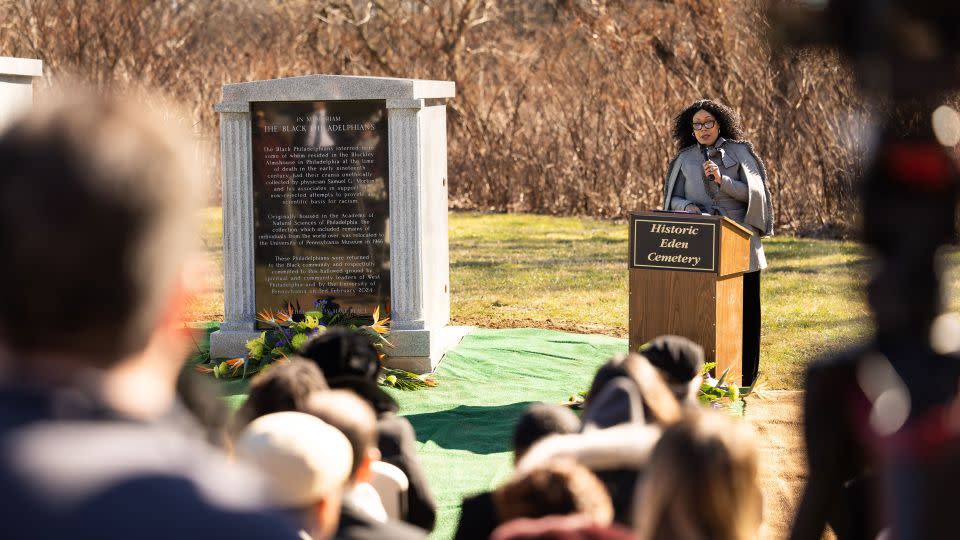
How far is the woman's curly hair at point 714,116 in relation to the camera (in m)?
8.09

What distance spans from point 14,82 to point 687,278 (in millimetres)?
4520

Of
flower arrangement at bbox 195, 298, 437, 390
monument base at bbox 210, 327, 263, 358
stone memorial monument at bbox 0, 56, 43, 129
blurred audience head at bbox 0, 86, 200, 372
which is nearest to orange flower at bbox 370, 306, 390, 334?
flower arrangement at bbox 195, 298, 437, 390

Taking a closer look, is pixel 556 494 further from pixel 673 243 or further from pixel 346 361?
pixel 673 243

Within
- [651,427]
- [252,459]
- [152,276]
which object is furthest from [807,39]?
[651,427]

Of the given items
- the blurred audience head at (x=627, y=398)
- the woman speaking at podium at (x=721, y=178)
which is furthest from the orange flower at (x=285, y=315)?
the blurred audience head at (x=627, y=398)

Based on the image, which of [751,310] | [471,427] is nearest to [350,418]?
[471,427]

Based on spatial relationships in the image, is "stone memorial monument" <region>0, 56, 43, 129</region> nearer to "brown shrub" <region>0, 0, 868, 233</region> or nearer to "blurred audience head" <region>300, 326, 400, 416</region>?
"blurred audience head" <region>300, 326, 400, 416</region>

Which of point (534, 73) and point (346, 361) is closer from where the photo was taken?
point (346, 361)

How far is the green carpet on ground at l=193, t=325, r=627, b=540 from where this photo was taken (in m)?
6.42

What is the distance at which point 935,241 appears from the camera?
154cm

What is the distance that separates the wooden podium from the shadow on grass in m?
0.94

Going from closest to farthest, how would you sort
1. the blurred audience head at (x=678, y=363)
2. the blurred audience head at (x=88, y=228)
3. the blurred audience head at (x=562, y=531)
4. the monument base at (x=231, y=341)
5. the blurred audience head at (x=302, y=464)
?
the blurred audience head at (x=88, y=228)
the blurred audience head at (x=562, y=531)
the blurred audience head at (x=302, y=464)
the blurred audience head at (x=678, y=363)
the monument base at (x=231, y=341)

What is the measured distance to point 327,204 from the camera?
895 cm

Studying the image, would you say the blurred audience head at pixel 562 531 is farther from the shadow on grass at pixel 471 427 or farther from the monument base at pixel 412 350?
the monument base at pixel 412 350
